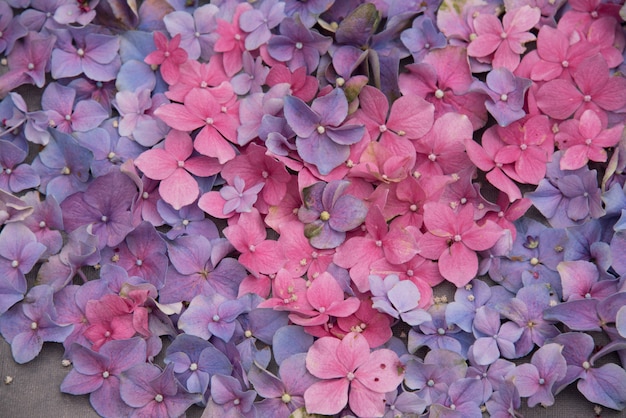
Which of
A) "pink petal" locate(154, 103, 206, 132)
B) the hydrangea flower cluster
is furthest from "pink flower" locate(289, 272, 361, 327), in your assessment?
"pink petal" locate(154, 103, 206, 132)

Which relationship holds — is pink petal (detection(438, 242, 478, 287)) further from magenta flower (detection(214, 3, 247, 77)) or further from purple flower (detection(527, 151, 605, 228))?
magenta flower (detection(214, 3, 247, 77))

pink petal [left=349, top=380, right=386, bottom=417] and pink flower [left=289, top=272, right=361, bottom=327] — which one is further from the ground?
pink flower [left=289, top=272, right=361, bottom=327]

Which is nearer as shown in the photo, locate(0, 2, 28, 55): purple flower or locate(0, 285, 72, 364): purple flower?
locate(0, 285, 72, 364): purple flower

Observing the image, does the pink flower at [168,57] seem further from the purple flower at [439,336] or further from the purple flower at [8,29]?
the purple flower at [439,336]

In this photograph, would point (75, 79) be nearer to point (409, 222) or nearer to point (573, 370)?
point (409, 222)

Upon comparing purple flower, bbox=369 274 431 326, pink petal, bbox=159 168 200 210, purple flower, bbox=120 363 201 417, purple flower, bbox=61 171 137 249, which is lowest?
purple flower, bbox=120 363 201 417

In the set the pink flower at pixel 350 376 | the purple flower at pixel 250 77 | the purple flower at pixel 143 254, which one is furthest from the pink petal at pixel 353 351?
the purple flower at pixel 250 77

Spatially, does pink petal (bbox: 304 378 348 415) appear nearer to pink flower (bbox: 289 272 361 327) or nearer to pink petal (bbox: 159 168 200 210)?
pink flower (bbox: 289 272 361 327)
